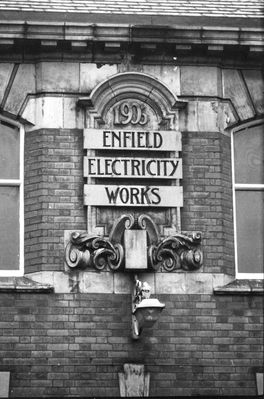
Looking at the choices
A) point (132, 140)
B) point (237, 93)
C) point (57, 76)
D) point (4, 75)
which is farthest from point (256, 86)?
point (4, 75)

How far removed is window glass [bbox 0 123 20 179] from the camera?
19094 millimetres

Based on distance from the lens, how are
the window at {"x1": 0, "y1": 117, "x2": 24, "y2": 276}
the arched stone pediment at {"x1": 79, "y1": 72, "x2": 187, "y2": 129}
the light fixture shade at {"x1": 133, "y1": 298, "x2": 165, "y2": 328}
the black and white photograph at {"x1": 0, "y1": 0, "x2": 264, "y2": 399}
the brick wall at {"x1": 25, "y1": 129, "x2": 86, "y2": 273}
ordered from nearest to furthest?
the light fixture shade at {"x1": 133, "y1": 298, "x2": 165, "y2": 328}
the black and white photograph at {"x1": 0, "y1": 0, "x2": 264, "y2": 399}
the brick wall at {"x1": 25, "y1": 129, "x2": 86, "y2": 273}
the window at {"x1": 0, "y1": 117, "x2": 24, "y2": 276}
the arched stone pediment at {"x1": 79, "y1": 72, "x2": 187, "y2": 129}

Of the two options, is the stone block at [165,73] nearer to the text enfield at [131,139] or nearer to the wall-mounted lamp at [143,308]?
the text enfield at [131,139]

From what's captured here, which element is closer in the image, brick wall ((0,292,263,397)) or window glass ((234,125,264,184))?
brick wall ((0,292,263,397))

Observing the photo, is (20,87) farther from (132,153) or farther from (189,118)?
(189,118)

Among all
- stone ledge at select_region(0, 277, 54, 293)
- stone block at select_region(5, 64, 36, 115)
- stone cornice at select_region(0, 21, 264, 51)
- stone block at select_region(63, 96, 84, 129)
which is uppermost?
stone cornice at select_region(0, 21, 264, 51)

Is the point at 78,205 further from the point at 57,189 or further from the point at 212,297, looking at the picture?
the point at 212,297

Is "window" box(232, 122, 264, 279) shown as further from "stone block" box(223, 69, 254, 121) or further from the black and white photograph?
"stone block" box(223, 69, 254, 121)

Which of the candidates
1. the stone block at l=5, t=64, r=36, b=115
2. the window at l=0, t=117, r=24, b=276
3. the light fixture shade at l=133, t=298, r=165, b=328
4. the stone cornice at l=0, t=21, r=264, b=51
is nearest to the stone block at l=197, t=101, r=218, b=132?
the stone cornice at l=0, t=21, r=264, b=51

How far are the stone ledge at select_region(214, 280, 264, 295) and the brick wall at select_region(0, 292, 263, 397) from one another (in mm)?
127

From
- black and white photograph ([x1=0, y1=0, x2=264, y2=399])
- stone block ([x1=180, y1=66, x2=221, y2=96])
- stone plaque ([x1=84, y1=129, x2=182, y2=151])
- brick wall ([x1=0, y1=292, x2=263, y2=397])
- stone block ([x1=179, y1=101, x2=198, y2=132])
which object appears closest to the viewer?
brick wall ([x1=0, y1=292, x2=263, y2=397])

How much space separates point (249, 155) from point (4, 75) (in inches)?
138

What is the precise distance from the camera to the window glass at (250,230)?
19219 mm

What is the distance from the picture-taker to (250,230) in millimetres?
19359
